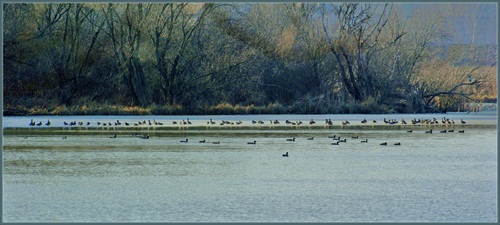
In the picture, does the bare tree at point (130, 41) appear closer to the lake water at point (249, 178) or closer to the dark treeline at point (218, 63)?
the dark treeline at point (218, 63)

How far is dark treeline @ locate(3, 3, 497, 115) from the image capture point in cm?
2825

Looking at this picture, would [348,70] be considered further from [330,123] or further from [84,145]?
[84,145]

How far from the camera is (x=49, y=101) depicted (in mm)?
28000

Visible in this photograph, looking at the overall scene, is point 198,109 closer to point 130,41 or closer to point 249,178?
point 130,41

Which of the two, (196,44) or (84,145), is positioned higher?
(196,44)

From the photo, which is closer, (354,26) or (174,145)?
(174,145)

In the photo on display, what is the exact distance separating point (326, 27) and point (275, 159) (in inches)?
687

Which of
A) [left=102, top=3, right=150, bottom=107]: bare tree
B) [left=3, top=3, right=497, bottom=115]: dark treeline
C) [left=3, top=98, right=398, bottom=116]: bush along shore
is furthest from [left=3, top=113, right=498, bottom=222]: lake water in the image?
[left=102, top=3, right=150, bottom=107]: bare tree

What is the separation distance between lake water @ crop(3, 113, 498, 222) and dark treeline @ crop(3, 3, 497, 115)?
942 cm

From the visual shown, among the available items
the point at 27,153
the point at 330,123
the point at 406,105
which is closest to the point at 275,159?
the point at 27,153

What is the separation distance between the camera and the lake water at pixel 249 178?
8547 mm

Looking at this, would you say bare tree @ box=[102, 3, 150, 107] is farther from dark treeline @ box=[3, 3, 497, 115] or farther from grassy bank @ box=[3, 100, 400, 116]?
grassy bank @ box=[3, 100, 400, 116]

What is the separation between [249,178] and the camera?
36.5 feet

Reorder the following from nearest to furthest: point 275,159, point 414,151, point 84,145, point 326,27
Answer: point 275,159, point 414,151, point 84,145, point 326,27
